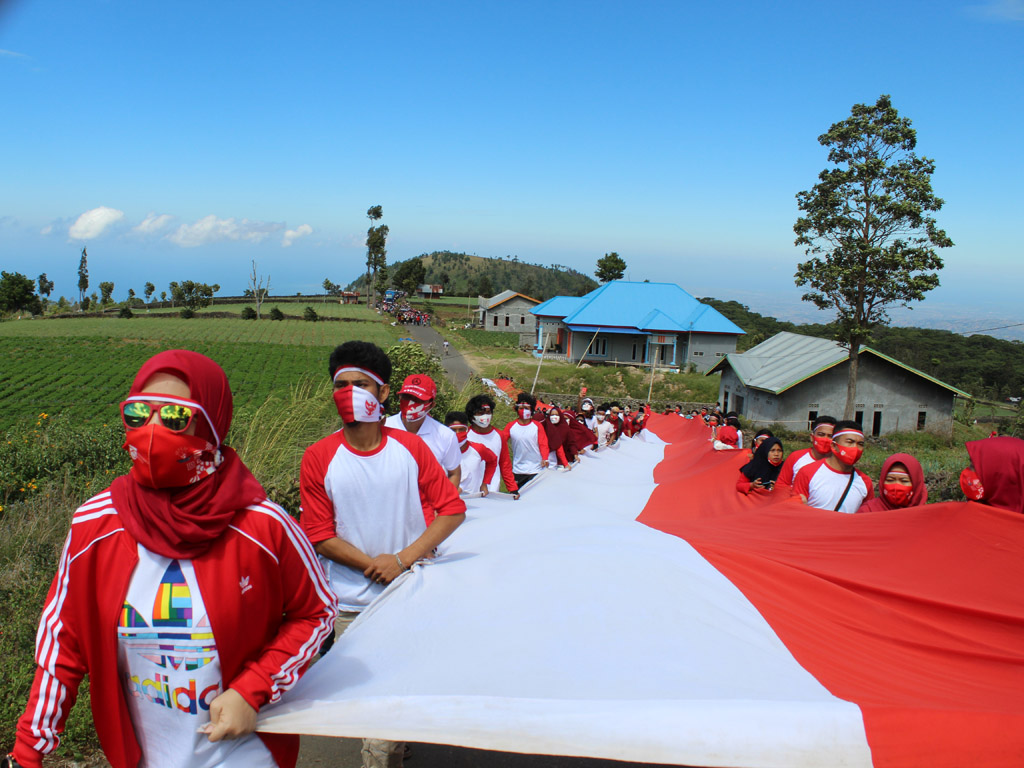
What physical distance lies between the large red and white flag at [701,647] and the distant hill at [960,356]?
1805 inches

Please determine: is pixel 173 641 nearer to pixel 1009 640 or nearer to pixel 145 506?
pixel 145 506

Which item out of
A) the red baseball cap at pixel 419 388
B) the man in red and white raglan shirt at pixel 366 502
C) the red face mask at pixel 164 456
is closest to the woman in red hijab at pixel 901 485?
the red baseball cap at pixel 419 388

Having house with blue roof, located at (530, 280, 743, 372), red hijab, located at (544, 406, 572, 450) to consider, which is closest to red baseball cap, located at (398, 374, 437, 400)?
red hijab, located at (544, 406, 572, 450)

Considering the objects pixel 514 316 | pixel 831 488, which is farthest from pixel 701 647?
pixel 514 316

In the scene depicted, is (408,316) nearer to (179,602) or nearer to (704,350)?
(704,350)

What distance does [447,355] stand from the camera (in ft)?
161

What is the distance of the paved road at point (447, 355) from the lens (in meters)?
34.2

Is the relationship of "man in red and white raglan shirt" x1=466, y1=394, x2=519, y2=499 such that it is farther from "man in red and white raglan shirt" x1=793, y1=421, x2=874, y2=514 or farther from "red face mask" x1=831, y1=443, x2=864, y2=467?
"red face mask" x1=831, y1=443, x2=864, y2=467

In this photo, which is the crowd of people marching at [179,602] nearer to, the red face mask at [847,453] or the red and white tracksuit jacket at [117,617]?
the red and white tracksuit jacket at [117,617]

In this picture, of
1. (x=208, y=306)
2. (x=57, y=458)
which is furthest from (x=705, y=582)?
(x=208, y=306)

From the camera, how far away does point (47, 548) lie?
19.7 ft

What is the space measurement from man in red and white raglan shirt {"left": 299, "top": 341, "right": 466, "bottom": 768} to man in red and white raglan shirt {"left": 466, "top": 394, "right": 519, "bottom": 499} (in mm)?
3695

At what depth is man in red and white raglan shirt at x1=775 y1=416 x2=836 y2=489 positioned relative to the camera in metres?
6.27

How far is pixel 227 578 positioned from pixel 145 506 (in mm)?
306
